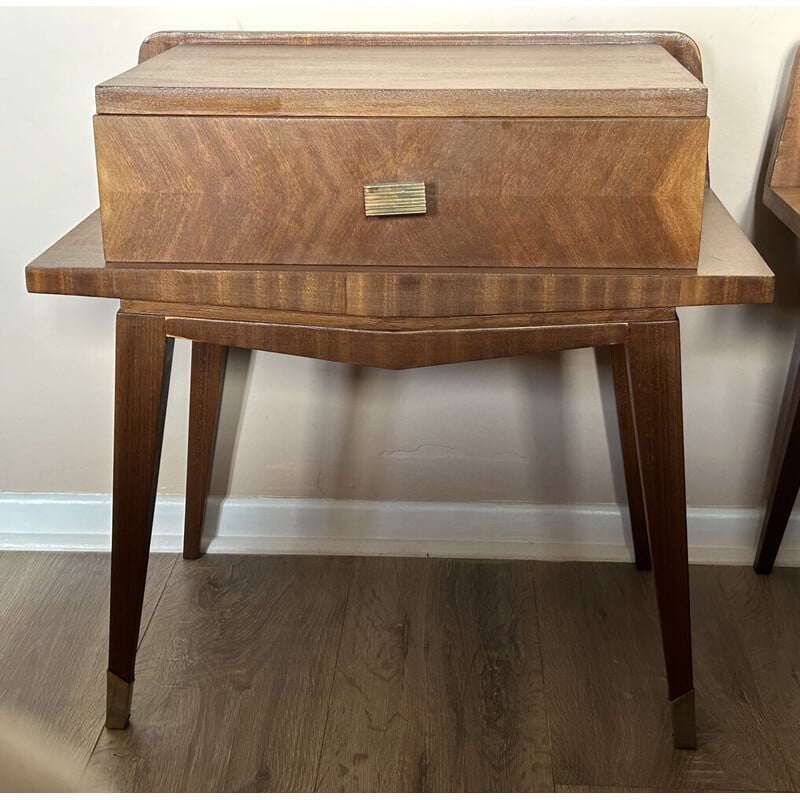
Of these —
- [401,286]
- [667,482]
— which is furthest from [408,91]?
[667,482]

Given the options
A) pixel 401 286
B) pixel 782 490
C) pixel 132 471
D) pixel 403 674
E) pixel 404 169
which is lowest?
pixel 403 674

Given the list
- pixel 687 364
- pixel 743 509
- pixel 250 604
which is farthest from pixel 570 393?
pixel 250 604

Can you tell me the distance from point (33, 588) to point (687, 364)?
3.15 ft

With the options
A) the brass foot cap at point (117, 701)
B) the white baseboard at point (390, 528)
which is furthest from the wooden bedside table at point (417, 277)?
the white baseboard at point (390, 528)

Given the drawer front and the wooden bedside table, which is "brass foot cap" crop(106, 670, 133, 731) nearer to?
the wooden bedside table

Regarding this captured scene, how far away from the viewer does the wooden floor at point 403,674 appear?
1134mm

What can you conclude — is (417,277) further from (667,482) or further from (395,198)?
(667,482)

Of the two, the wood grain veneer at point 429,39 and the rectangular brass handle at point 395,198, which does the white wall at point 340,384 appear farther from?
the rectangular brass handle at point 395,198

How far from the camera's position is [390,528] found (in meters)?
1.53

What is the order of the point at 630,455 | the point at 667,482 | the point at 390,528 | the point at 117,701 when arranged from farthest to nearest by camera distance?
the point at 390,528
the point at 630,455
the point at 117,701
the point at 667,482

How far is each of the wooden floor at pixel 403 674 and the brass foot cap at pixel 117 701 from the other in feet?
0.05

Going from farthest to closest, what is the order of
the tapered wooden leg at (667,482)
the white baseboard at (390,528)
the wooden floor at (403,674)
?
the white baseboard at (390,528)
the wooden floor at (403,674)
the tapered wooden leg at (667,482)

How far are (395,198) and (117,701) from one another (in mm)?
661

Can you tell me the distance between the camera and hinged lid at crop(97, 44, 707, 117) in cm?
89
